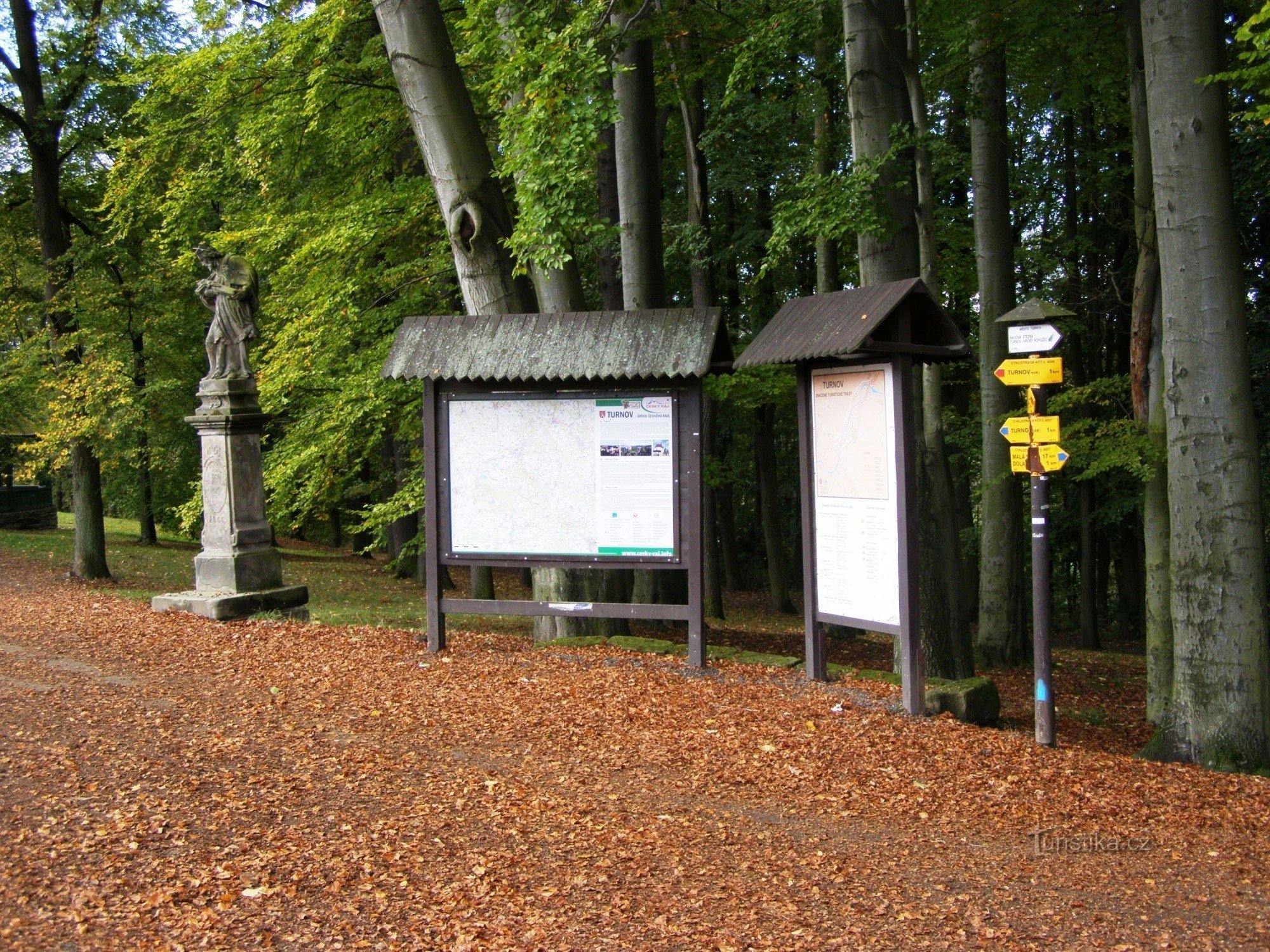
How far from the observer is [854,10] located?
8.69m

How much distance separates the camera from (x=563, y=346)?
8109 millimetres

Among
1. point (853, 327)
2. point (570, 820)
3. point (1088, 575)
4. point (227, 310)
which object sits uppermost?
point (227, 310)

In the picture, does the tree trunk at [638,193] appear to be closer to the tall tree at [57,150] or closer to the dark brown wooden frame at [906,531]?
the dark brown wooden frame at [906,531]

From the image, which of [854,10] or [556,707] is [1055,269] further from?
[556,707]

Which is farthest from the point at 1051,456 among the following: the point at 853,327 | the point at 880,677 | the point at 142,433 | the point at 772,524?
the point at 142,433

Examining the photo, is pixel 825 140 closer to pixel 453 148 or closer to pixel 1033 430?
pixel 453 148

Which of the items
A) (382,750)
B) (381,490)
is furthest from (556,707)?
(381,490)

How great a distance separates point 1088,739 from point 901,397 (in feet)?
14.3

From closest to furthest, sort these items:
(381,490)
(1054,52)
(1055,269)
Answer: (1054,52) < (1055,269) < (381,490)

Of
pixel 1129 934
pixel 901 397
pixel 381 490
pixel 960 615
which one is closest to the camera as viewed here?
pixel 1129 934

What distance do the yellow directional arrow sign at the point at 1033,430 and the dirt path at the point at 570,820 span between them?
1926 mm

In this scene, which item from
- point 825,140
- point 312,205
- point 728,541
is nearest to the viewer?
point 312,205

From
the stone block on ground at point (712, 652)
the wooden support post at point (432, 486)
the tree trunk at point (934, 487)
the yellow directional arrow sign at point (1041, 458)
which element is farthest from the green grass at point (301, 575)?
the yellow directional arrow sign at point (1041, 458)

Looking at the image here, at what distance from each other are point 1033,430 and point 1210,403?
154 centimetres
